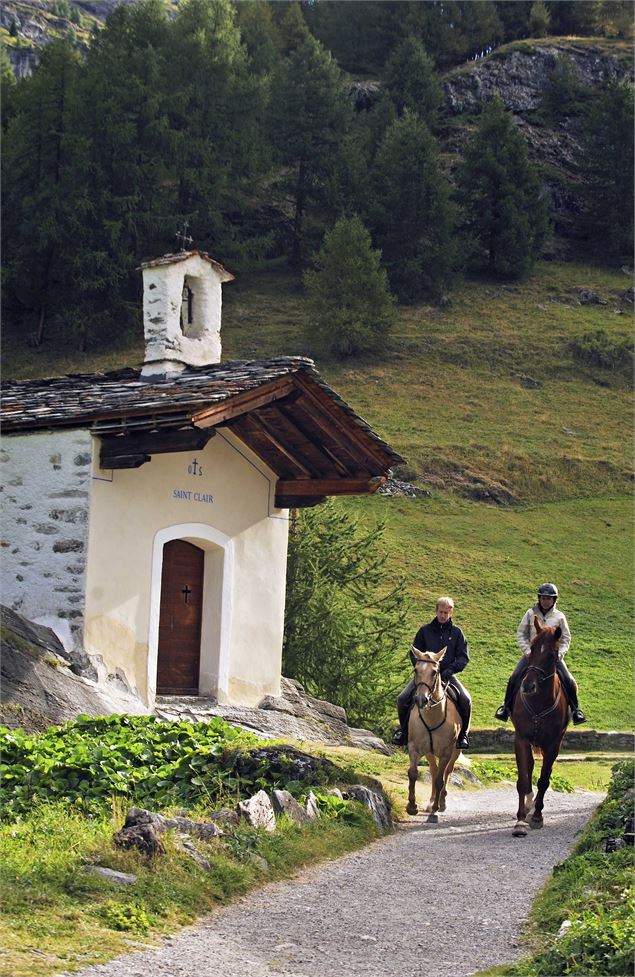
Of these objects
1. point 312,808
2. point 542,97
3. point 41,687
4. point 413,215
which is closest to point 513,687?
point 312,808

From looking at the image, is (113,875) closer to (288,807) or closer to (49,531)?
(288,807)

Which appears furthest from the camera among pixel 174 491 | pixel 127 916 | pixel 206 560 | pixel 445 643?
pixel 206 560

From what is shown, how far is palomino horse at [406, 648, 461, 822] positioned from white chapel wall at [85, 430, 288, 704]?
16.0ft

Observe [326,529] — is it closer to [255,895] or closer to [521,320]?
[255,895]

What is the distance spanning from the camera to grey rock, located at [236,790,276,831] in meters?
9.16

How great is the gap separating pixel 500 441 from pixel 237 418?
32.5 meters

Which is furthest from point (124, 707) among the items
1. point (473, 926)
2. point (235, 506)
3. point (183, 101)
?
point (183, 101)

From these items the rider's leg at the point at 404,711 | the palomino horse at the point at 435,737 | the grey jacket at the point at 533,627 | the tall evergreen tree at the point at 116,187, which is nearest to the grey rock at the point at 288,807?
the palomino horse at the point at 435,737

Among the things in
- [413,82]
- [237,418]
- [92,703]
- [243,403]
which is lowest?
[92,703]

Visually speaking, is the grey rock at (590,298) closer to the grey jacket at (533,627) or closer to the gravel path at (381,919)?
the grey jacket at (533,627)

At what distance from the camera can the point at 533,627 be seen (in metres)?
12.0

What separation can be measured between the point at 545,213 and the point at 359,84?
69.4 ft

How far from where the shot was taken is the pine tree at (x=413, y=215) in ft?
213

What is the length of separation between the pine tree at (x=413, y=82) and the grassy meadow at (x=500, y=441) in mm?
14842
